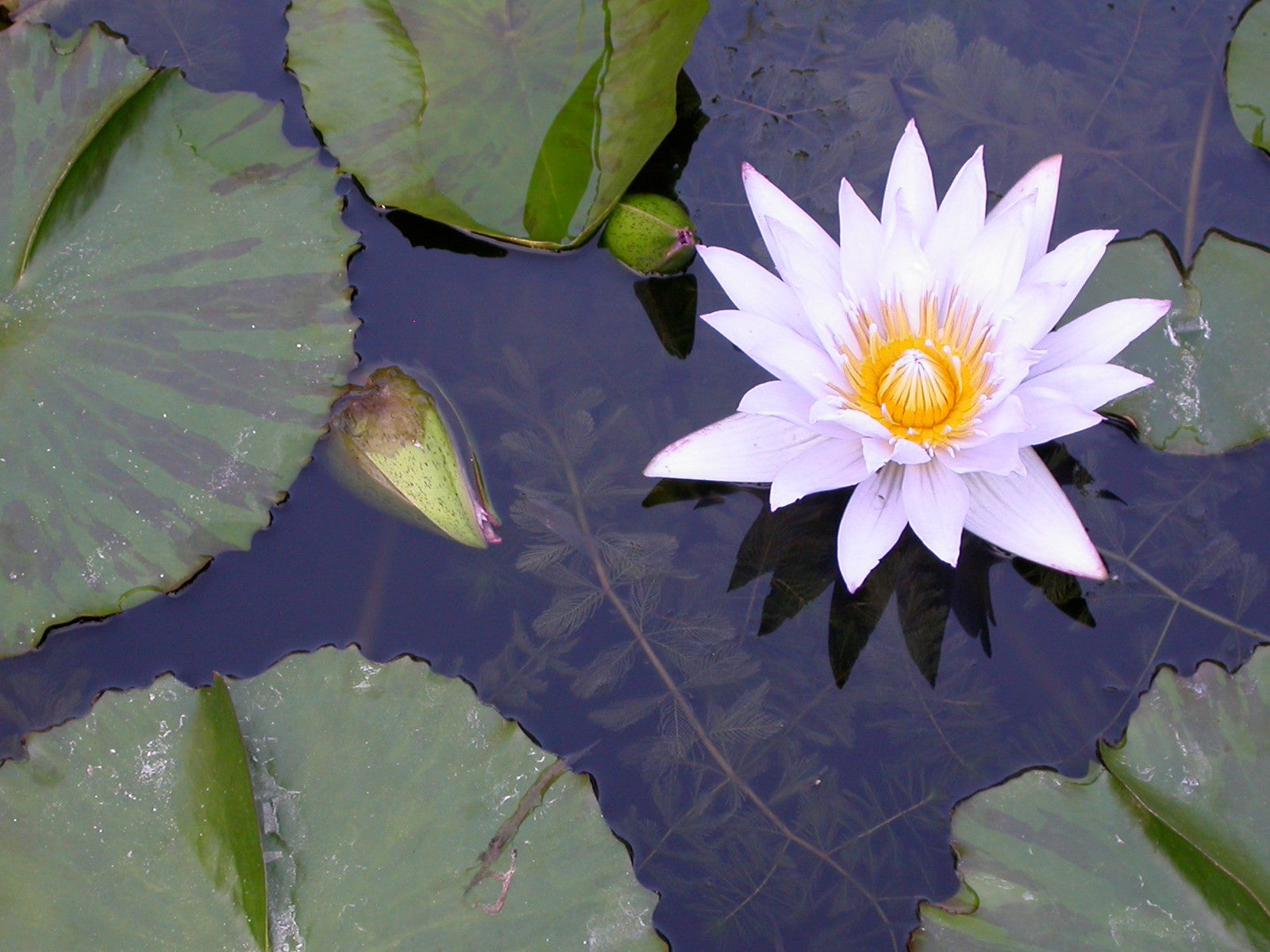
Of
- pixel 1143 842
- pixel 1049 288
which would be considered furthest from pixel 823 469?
pixel 1143 842

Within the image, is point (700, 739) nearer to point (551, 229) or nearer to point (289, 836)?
point (289, 836)

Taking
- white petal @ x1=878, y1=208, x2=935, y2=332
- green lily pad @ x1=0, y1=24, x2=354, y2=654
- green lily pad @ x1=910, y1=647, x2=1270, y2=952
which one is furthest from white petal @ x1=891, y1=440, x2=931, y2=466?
green lily pad @ x1=0, y1=24, x2=354, y2=654

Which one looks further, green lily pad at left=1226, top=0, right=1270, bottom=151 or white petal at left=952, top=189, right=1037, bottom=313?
green lily pad at left=1226, top=0, right=1270, bottom=151

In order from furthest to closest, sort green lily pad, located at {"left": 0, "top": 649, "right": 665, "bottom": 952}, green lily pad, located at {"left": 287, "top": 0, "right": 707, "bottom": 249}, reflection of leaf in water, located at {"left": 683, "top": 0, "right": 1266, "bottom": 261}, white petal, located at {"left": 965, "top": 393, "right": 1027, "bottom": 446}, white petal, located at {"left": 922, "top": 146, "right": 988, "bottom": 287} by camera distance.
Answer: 1. reflection of leaf in water, located at {"left": 683, "top": 0, "right": 1266, "bottom": 261}
2. green lily pad, located at {"left": 287, "top": 0, "right": 707, "bottom": 249}
3. white petal, located at {"left": 922, "top": 146, "right": 988, "bottom": 287}
4. green lily pad, located at {"left": 0, "top": 649, "right": 665, "bottom": 952}
5. white petal, located at {"left": 965, "top": 393, "right": 1027, "bottom": 446}

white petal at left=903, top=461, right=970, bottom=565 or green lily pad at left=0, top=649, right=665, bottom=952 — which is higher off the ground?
white petal at left=903, top=461, right=970, bottom=565

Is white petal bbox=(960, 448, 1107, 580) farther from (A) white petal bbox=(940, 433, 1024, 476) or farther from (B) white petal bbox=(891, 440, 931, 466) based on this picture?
(B) white petal bbox=(891, 440, 931, 466)

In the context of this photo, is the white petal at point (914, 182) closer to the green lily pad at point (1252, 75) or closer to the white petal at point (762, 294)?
the white petal at point (762, 294)

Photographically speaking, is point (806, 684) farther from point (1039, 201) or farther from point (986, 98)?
point (986, 98)

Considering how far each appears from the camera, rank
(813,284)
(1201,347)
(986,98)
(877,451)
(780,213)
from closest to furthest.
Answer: (877,451), (813,284), (780,213), (1201,347), (986,98)
